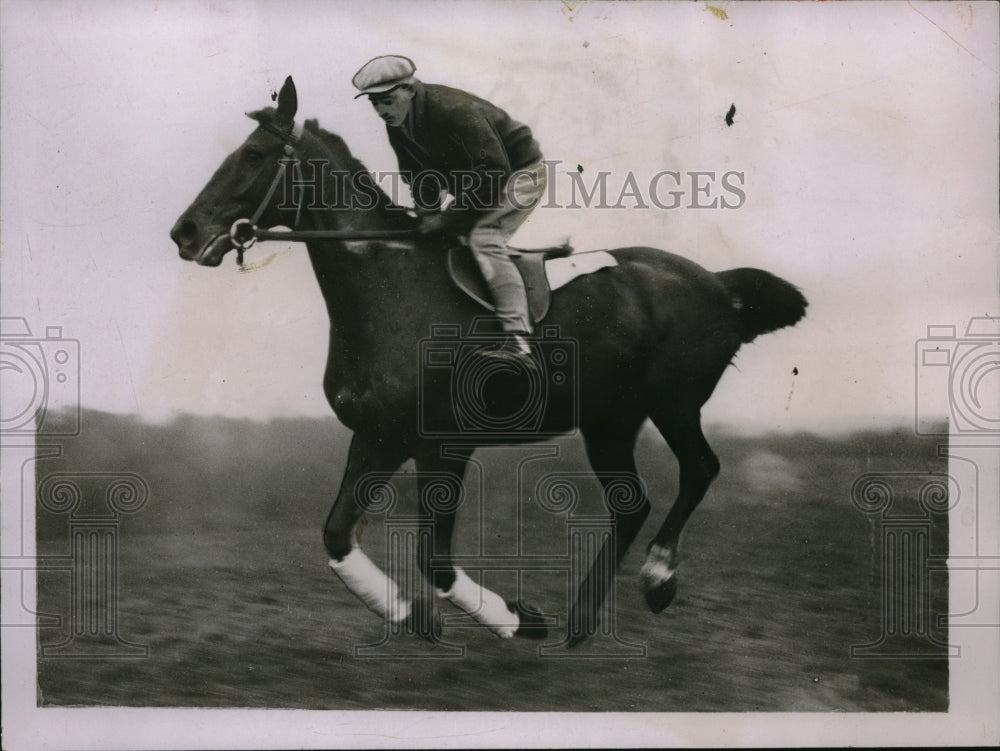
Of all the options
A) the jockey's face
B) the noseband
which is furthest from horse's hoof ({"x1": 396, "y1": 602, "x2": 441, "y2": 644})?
the jockey's face

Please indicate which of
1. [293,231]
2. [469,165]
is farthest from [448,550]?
[469,165]

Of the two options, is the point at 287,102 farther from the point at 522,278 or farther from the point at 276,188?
the point at 522,278

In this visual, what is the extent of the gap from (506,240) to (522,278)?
18 centimetres

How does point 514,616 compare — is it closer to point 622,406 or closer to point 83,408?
point 622,406

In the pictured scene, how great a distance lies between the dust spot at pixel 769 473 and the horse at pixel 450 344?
0.15 m

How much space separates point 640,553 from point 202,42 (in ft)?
9.26

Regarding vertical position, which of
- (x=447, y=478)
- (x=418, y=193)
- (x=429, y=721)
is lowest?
(x=429, y=721)

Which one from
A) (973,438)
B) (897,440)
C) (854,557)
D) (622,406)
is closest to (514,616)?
(622,406)

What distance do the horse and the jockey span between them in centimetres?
13

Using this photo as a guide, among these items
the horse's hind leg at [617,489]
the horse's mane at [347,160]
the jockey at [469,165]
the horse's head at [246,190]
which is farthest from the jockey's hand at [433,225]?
the horse's hind leg at [617,489]

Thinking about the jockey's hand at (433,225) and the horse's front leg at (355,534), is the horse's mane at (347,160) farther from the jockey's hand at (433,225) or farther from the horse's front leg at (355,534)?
the horse's front leg at (355,534)

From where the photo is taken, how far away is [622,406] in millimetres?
4461

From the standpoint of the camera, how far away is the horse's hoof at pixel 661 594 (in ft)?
14.7

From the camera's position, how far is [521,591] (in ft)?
14.7
